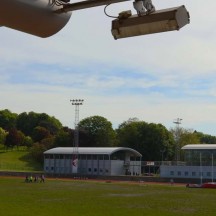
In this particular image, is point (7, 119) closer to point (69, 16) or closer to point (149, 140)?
point (149, 140)

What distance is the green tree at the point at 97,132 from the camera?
110 metres

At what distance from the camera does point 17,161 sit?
106 m

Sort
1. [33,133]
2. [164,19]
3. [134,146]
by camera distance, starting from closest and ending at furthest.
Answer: [164,19] < [134,146] < [33,133]

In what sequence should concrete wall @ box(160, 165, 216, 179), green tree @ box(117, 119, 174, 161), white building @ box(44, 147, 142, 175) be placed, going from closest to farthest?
1. concrete wall @ box(160, 165, 216, 179)
2. white building @ box(44, 147, 142, 175)
3. green tree @ box(117, 119, 174, 161)

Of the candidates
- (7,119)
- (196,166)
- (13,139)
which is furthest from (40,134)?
(196,166)

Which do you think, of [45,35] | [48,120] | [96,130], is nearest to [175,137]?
[96,130]

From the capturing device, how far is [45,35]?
3758 mm

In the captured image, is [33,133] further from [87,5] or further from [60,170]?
[87,5]

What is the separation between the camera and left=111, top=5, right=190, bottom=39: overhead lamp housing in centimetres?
350

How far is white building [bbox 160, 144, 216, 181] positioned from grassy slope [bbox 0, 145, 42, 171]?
36.5 meters

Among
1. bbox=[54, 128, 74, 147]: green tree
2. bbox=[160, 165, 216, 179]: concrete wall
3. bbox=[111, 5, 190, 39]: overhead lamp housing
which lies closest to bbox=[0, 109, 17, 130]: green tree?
bbox=[54, 128, 74, 147]: green tree

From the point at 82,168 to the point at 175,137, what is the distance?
3496 cm

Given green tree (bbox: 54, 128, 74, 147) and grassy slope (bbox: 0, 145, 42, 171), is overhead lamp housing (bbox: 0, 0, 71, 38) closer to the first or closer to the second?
grassy slope (bbox: 0, 145, 42, 171)

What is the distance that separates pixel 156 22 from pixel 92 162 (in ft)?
245
